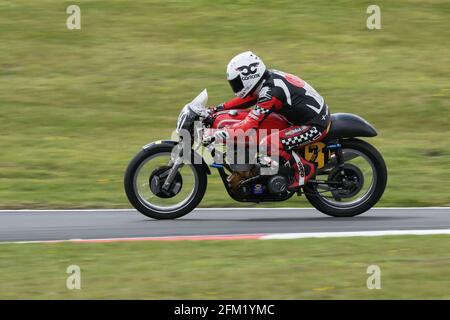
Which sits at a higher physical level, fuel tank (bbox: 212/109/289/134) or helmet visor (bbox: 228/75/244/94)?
helmet visor (bbox: 228/75/244/94)

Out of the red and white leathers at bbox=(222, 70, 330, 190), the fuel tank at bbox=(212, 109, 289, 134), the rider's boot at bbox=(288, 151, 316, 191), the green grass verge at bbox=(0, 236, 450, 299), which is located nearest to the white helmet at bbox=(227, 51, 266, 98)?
the red and white leathers at bbox=(222, 70, 330, 190)

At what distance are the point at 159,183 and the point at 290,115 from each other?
160 centimetres

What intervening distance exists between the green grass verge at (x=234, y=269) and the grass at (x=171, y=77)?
2.91m

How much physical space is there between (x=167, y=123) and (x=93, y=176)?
3.56m

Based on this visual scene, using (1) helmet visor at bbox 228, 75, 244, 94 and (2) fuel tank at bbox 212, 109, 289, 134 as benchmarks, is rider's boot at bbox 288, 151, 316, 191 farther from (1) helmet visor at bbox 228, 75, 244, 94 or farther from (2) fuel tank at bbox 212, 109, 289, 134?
(1) helmet visor at bbox 228, 75, 244, 94

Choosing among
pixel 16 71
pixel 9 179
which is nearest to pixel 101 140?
pixel 9 179

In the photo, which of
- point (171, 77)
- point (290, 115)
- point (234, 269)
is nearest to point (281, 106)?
point (290, 115)

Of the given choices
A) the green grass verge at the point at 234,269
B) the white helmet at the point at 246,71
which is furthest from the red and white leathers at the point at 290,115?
the green grass verge at the point at 234,269

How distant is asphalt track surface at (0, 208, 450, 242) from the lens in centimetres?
1105

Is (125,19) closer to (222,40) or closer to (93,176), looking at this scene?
(222,40)

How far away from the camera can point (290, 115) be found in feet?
37.6

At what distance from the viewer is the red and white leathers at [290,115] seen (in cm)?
1119

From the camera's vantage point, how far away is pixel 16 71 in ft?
67.3

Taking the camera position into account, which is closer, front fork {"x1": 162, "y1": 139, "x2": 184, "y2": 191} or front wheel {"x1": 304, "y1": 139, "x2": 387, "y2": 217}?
front fork {"x1": 162, "y1": 139, "x2": 184, "y2": 191}
